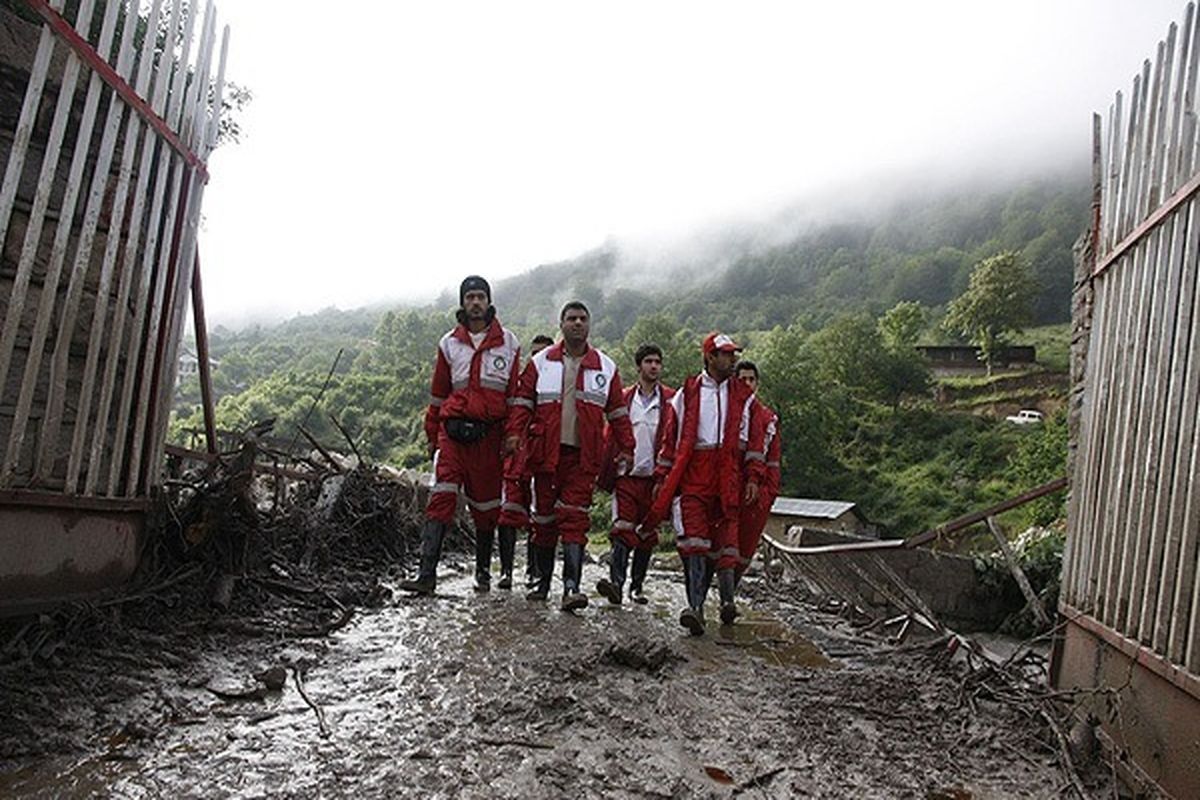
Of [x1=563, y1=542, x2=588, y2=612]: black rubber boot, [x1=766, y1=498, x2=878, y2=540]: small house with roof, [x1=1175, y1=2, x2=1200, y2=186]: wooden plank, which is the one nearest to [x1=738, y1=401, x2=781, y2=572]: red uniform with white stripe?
[x1=563, y1=542, x2=588, y2=612]: black rubber boot

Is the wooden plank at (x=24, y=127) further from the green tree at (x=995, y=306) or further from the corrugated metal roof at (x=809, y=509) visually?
the green tree at (x=995, y=306)

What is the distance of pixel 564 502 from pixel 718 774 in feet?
9.81

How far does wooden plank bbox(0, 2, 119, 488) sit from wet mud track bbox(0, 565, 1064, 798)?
92 centimetres

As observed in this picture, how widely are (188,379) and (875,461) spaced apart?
71.8 meters

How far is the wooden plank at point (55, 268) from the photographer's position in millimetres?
2881

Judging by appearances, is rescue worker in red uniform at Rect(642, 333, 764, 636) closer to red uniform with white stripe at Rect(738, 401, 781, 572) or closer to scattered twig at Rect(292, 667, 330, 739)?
red uniform with white stripe at Rect(738, 401, 781, 572)

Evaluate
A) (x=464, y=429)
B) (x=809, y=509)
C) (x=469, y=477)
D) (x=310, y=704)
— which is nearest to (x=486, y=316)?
(x=464, y=429)

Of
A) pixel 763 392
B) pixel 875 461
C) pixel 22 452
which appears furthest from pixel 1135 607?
pixel 875 461

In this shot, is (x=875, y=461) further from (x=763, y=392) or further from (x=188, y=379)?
(x=188, y=379)

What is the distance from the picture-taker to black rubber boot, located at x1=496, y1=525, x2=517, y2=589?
595 centimetres

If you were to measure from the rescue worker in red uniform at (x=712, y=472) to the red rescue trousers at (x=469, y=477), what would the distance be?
1199 mm

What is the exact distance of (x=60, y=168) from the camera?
10.4 ft

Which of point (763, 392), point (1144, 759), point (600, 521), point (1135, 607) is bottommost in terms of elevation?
point (600, 521)

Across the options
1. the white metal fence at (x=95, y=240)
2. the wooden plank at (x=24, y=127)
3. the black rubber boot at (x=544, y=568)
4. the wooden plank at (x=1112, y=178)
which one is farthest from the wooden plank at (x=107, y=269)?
the wooden plank at (x=1112, y=178)
